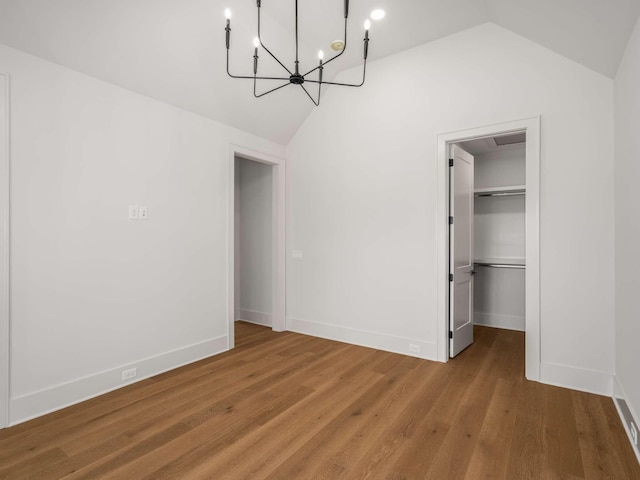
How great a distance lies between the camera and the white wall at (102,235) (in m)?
2.38

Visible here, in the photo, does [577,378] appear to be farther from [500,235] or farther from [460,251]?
[500,235]

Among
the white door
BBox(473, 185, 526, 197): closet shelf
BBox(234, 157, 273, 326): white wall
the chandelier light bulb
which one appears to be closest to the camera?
the chandelier light bulb

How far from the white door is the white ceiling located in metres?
1.20

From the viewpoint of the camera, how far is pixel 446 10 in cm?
306

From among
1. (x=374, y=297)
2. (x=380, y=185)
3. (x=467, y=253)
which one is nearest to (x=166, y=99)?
(x=380, y=185)

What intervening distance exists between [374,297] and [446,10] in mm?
2874

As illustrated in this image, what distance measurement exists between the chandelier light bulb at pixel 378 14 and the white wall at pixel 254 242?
227 centimetres

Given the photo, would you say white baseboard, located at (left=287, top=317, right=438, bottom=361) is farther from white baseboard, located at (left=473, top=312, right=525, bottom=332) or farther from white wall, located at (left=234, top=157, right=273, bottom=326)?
white baseboard, located at (left=473, top=312, right=525, bottom=332)

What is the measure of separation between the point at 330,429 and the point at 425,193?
7.83 ft

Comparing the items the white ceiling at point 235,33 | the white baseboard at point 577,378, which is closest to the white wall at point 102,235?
the white ceiling at point 235,33

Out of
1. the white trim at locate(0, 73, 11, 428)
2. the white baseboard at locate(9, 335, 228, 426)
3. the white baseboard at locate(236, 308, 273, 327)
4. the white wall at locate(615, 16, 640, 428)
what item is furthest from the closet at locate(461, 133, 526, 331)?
the white trim at locate(0, 73, 11, 428)

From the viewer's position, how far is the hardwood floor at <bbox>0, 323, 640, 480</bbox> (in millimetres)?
1876

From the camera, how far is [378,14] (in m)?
3.06

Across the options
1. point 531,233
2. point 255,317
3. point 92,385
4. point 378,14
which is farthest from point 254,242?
point 531,233
